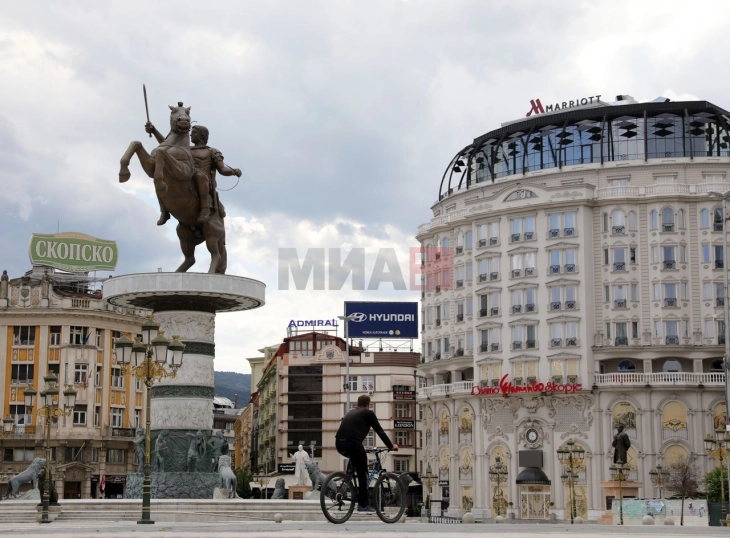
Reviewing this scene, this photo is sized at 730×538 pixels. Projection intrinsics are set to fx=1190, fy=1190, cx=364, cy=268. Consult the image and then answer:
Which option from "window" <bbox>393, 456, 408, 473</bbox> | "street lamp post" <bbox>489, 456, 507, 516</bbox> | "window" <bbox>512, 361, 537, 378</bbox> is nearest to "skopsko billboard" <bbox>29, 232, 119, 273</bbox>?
"window" <bbox>512, 361, 537, 378</bbox>

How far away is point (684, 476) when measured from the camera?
239 feet

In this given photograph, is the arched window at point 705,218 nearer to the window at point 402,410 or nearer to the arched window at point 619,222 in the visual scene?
the arched window at point 619,222

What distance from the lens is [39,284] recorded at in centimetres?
8306

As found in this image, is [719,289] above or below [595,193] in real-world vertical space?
below

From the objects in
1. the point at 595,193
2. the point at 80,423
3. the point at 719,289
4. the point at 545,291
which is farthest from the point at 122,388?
the point at 719,289

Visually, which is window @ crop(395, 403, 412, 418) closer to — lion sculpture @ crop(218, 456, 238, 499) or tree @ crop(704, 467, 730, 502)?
tree @ crop(704, 467, 730, 502)

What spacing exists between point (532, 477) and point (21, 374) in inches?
1403

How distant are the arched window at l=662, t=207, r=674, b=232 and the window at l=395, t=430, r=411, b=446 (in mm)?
34181

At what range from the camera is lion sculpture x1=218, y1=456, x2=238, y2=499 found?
33750mm

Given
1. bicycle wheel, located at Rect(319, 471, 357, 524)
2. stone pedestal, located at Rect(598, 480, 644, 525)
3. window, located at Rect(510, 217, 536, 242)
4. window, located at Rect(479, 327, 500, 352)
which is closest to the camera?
bicycle wheel, located at Rect(319, 471, 357, 524)

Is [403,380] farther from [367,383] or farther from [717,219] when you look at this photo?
[717,219]

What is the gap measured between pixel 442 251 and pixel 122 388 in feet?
87.2

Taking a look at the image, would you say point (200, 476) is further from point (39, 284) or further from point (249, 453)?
point (249, 453)

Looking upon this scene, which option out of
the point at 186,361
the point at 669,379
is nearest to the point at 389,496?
the point at 186,361
